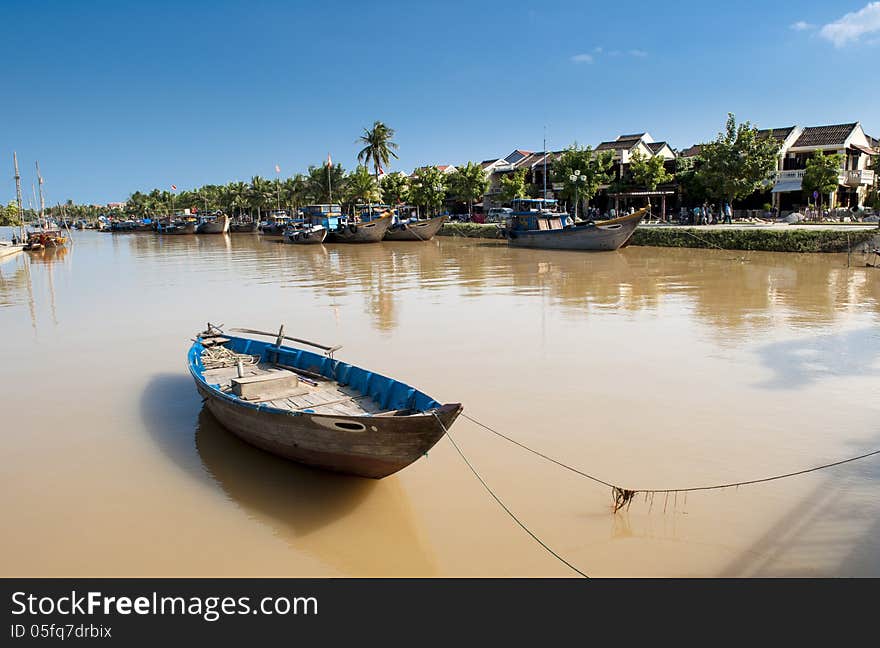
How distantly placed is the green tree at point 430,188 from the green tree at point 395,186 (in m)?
3.44

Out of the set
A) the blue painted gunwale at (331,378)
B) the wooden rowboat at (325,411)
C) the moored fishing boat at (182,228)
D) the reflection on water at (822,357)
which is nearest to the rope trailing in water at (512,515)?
the wooden rowboat at (325,411)

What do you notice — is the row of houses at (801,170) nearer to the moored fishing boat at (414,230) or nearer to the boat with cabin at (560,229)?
A: the boat with cabin at (560,229)

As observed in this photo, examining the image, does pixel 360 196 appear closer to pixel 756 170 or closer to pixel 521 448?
pixel 756 170

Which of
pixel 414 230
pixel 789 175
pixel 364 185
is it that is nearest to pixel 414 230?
pixel 414 230

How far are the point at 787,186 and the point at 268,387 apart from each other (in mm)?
40106

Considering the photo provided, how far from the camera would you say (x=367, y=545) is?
5.85 m

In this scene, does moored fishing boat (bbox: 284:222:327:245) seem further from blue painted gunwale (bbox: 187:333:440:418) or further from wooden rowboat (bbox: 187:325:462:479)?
wooden rowboat (bbox: 187:325:462:479)

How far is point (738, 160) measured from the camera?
3297 centimetres

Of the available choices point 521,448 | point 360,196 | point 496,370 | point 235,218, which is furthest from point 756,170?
point 235,218

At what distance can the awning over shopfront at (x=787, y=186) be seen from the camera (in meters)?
37.8

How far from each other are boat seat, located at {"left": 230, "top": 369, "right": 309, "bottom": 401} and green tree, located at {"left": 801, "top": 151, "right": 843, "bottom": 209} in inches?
1456

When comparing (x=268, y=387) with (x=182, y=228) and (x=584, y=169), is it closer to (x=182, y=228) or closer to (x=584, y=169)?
(x=584, y=169)

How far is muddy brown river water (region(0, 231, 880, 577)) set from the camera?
18.5 ft
